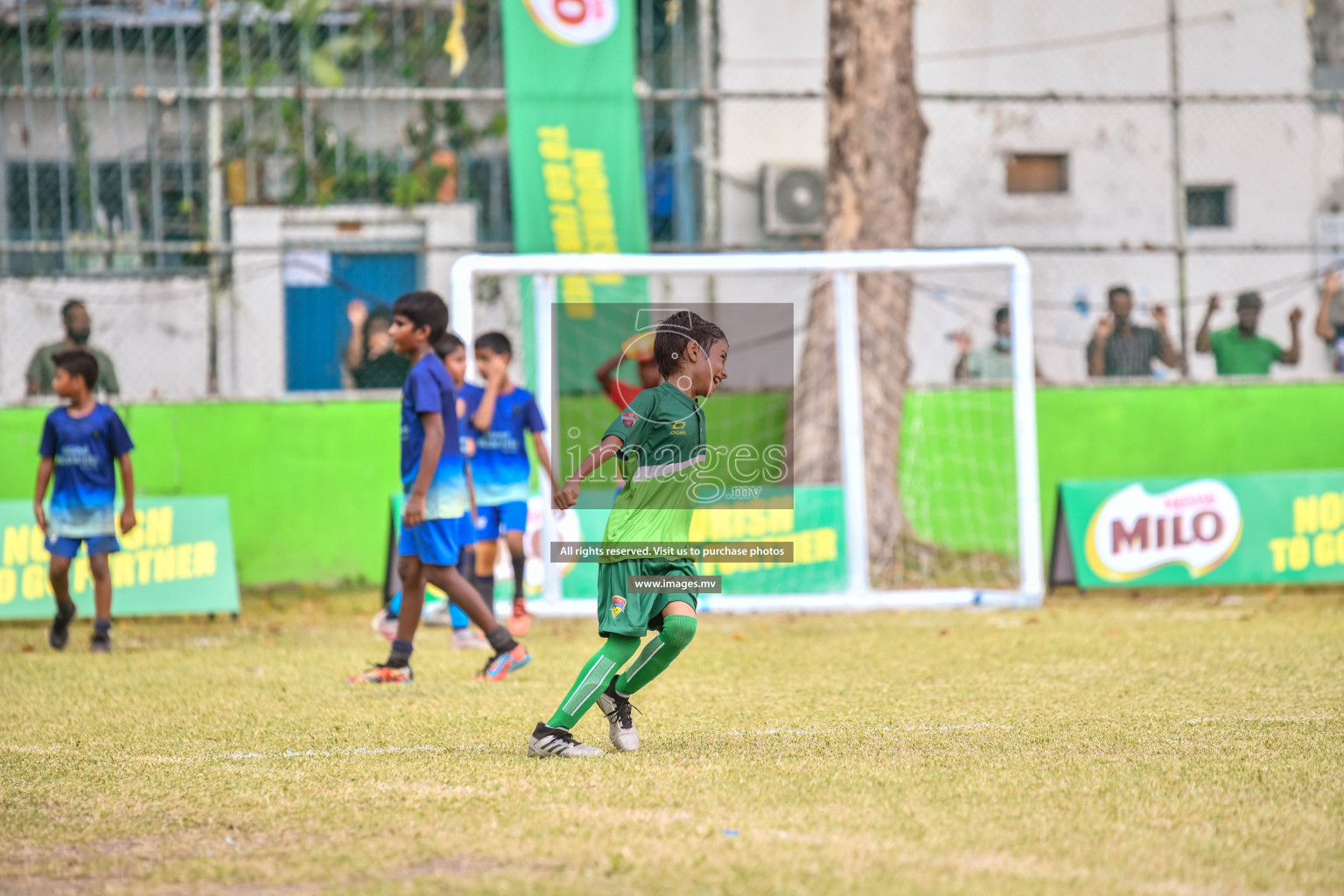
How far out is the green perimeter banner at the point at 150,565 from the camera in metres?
10.0

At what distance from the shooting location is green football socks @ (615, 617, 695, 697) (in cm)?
473

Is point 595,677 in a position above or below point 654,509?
below

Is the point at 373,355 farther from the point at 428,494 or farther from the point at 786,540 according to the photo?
the point at 428,494

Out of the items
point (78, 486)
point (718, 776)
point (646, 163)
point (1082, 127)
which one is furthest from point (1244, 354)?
point (718, 776)

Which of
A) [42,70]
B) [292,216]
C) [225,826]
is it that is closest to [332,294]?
[292,216]

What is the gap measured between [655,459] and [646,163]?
10085 millimetres

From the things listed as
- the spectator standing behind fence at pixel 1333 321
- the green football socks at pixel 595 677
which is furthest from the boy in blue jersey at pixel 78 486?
the spectator standing behind fence at pixel 1333 321

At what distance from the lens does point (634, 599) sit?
4.74 meters

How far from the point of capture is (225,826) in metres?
3.96

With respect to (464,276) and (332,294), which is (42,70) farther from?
(464,276)

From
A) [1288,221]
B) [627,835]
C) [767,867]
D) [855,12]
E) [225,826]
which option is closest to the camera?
[767,867]

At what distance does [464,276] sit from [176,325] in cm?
550

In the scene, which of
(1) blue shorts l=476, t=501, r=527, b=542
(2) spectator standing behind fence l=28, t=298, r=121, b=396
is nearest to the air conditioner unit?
(2) spectator standing behind fence l=28, t=298, r=121, b=396

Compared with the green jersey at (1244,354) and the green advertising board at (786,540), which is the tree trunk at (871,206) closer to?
the green advertising board at (786,540)
